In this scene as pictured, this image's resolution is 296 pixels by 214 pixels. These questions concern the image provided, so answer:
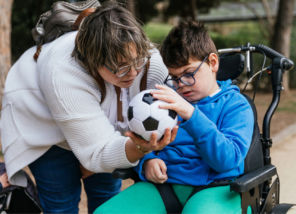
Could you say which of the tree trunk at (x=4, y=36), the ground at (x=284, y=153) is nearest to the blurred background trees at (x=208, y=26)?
the ground at (x=284, y=153)

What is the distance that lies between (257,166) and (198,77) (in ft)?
2.19

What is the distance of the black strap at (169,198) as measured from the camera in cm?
185

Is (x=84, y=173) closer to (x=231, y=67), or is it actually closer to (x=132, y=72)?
(x=132, y=72)

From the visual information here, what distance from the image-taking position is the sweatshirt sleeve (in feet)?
5.18

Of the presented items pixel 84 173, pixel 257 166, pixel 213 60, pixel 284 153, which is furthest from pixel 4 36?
pixel 284 153

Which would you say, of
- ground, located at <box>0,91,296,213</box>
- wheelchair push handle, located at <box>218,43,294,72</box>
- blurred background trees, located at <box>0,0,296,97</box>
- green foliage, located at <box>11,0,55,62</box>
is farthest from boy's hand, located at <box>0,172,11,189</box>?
green foliage, located at <box>11,0,55,62</box>

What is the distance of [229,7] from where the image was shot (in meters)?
18.9

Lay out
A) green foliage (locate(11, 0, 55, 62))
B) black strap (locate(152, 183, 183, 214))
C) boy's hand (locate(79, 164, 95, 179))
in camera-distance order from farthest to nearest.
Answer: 1. green foliage (locate(11, 0, 55, 62))
2. boy's hand (locate(79, 164, 95, 179))
3. black strap (locate(152, 183, 183, 214))

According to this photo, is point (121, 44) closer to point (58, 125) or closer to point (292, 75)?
point (58, 125)

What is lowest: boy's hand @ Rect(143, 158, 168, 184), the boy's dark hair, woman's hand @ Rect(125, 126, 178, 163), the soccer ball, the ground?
the ground

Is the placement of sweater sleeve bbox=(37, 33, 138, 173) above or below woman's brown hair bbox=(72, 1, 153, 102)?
below

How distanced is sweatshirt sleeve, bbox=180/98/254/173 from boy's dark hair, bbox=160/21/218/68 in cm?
38

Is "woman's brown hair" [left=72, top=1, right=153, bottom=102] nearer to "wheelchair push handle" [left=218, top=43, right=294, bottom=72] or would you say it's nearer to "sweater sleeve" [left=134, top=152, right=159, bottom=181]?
"sweater sleeve" [left=134, top=152, right=159, bottom=181]

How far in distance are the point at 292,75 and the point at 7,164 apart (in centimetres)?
1045
